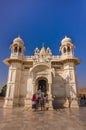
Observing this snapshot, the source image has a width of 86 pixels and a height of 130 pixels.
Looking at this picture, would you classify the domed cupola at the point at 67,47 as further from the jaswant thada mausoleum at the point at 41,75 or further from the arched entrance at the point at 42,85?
the arched entrance at the point at 42,85

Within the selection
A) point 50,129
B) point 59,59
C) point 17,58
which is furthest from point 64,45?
point 50,129

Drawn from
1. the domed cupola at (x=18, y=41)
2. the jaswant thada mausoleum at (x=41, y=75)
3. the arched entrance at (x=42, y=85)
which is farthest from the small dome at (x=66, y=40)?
the arched entrance at (x=42, y=85)

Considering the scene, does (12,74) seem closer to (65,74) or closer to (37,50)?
(37,50)

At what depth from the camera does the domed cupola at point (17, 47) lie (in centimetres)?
2084

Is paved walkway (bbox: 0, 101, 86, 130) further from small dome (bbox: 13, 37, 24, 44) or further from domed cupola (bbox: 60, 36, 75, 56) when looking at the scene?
small dome (bbox: 13, 37, 24, 44)

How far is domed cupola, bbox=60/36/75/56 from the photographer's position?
67.8ft

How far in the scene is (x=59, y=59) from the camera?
20516mm

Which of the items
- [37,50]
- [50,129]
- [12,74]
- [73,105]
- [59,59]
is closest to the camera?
[50,129]

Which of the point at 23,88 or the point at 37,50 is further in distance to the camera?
A: the point at 37,50

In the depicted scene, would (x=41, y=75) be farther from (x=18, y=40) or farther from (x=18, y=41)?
(x=18, y=40)

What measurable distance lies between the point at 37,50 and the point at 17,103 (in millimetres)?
10479

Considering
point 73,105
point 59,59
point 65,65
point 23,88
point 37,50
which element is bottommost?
point 73,105

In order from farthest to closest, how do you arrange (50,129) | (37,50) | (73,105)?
(37,50) < (73,105) < (50,129)

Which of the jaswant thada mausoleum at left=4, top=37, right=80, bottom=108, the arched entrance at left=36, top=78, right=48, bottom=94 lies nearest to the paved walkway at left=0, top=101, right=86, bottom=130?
the jaswant thada mausoleum at left=4, top=37, right=80, bottom=108
